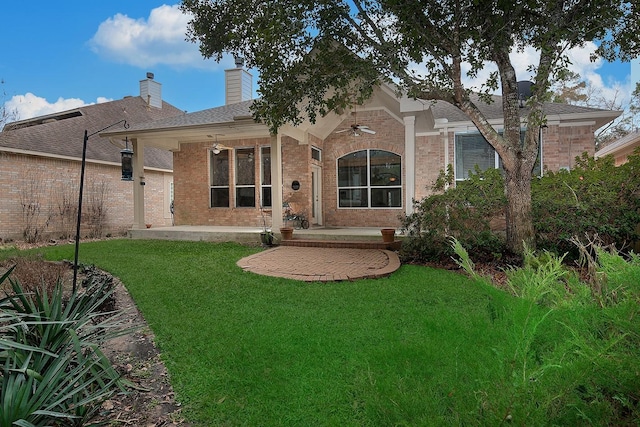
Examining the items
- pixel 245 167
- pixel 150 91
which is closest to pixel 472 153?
pixel 245 167

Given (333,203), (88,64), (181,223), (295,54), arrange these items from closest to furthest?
(295,54) < (333,203) < (181,223) < (88,64)

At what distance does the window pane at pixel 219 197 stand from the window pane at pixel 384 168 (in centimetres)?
528

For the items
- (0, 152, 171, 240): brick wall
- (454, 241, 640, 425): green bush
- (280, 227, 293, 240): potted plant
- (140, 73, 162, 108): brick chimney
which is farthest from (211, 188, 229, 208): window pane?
(454, 241, 640, 425): green bush

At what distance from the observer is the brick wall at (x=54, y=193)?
12.3 m

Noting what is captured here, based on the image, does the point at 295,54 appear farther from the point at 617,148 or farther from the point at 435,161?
the point at 617,148

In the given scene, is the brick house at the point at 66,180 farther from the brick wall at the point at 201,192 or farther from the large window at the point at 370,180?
the large window at the point at 370,180

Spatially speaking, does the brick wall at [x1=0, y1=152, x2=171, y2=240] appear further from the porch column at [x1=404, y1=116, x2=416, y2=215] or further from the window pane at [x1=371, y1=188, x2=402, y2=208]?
the porch column at [x1=404, y1=116, x2=416, y2=215]

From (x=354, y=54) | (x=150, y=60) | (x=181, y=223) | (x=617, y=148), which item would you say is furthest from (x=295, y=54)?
(x=150, y=60)

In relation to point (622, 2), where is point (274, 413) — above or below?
below

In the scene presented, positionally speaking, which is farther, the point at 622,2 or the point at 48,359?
the point at 622,2

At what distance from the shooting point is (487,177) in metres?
8.01

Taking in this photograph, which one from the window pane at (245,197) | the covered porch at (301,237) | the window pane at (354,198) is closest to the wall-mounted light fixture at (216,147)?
the window pane at (245,197)

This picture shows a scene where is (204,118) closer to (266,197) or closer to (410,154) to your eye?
(266,197)

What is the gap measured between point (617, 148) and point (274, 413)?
646 inches
